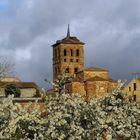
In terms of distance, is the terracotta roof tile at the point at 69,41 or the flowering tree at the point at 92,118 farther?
the terracotta roof tile at the point at 69,41

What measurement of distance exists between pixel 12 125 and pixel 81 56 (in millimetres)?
112971

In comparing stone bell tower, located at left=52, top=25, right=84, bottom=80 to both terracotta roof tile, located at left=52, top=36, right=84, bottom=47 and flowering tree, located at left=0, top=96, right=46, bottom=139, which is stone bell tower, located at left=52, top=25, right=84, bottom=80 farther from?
flowering tree, located at left=0, top=96, right=46, bottom=139

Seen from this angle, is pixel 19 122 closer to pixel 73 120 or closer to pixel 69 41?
pixel 73 120

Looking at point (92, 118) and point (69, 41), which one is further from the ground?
point (69, 41)

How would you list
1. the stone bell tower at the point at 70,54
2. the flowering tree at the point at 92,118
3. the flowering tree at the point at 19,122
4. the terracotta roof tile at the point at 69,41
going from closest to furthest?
the flowering tree at the point at 92,118 → the flowering tree at the point at 19,122 → the stone bell tower at the point at 70,54 → the terracotta roof tile at the point at 69,41

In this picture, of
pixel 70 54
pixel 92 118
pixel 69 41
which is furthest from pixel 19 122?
pixel 69 41

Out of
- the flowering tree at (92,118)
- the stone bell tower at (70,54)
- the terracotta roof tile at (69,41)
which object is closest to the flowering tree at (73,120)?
the flowering tree at (92,118)

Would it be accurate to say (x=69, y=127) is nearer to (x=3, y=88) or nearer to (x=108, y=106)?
(x=108, y=106)

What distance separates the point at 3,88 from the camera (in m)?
67.0

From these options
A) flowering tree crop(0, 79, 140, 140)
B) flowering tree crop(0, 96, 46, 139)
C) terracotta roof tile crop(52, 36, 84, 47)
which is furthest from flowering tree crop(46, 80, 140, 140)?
terracotta roof tile crop(52, 36, 84, 47)

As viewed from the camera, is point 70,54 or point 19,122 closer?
point 19,122

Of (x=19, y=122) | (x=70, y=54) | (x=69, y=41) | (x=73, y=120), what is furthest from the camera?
(x=69, y=41)

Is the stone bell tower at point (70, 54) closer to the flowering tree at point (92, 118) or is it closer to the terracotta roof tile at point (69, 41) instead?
the terracotta roof tile at point (69, 41)

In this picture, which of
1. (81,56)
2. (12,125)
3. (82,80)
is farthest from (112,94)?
(81,56)
